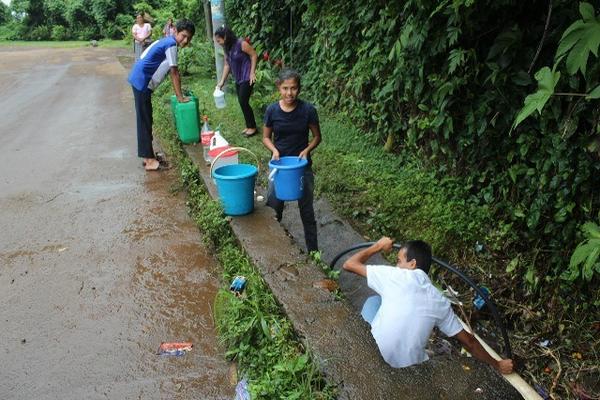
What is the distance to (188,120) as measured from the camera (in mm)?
6523

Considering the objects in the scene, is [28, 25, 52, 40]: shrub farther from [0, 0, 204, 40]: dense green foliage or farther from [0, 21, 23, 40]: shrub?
[0, 21, 23, 40]: shrub

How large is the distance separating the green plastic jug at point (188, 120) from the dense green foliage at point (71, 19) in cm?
2029

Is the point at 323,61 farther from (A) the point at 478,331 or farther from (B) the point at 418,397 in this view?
(B) the point at 418,397

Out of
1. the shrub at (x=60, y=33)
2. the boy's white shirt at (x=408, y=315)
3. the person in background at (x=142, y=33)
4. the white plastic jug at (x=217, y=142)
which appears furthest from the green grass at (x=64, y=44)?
the boy's white shirt at (x=408, y=315)

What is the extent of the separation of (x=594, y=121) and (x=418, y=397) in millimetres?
2122

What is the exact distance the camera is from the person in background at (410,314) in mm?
2438

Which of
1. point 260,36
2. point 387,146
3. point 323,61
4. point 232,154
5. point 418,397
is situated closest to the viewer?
point 418,397

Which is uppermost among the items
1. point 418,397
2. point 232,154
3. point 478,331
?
point 232,154

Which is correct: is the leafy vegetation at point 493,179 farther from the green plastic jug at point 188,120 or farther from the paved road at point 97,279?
the paved road at point 97,279

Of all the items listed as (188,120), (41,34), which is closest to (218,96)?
(188,120)

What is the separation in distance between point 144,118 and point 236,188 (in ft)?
7.97

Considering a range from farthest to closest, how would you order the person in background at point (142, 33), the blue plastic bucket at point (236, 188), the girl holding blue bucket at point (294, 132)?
the person in background at point (142, 33) < the blue plastic bucket at point (236, 188) < the girl holding blue bucket at point (294, 132)

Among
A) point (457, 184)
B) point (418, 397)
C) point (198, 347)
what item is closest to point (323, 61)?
point (457, 184)

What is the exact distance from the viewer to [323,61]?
7.91 m
